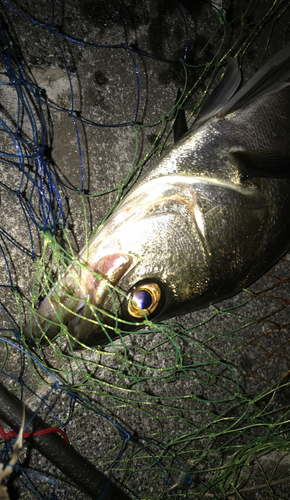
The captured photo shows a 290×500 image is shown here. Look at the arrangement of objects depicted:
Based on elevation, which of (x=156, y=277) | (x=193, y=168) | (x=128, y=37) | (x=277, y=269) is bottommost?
(x=156, y=277)

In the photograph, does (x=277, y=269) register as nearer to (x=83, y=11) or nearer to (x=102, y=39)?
(x=102, y=39)

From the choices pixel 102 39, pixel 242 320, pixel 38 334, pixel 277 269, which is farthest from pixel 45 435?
pixel 102 39

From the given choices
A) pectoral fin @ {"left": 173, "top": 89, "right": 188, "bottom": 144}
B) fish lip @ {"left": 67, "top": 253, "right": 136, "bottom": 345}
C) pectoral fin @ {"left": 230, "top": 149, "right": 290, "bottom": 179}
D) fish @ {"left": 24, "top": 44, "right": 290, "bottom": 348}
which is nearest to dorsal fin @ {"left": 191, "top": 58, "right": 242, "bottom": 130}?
fish @ {"left": 24, "top": 44, "right": 290, "bottom": 348}

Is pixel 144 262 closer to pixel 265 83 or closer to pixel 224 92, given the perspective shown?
pixel 224 92

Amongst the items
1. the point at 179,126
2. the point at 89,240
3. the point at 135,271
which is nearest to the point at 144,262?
the point at 135,271

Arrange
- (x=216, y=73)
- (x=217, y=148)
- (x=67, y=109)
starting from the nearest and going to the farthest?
(x=217, y=148) < (x=67, y=109) < (x=216, y=73)

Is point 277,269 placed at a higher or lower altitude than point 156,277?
higher
